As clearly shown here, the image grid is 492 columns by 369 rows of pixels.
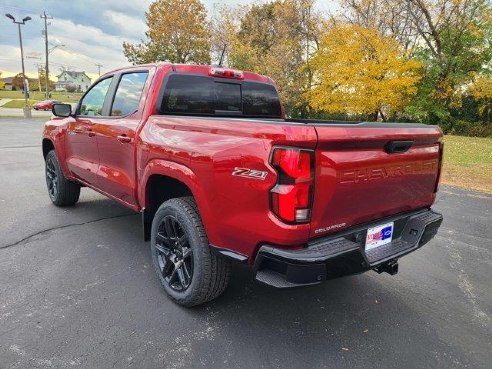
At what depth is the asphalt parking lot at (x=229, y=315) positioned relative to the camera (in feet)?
8.03

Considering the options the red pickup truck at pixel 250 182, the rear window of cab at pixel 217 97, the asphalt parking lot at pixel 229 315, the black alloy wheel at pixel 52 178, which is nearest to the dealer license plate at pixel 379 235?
the red pickup truck at pixel 250 182

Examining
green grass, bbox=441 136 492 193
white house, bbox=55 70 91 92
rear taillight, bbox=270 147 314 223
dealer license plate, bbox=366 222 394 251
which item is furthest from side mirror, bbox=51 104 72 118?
white house, bbox=55 70 91 92

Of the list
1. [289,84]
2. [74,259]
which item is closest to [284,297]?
[74,259]

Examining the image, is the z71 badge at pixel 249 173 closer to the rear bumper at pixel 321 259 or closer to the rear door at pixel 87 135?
Answer: the rear bumper at pixel 321 259

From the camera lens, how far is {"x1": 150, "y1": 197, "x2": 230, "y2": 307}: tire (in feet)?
8.90

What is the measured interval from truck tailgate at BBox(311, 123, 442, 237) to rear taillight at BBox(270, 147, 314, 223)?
0.06 m

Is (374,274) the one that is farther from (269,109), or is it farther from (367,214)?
(269,109)

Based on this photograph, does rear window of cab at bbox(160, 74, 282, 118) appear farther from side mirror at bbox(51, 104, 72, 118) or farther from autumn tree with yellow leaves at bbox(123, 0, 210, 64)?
autumn tree with yellow leaves at bbox(123, 0, 210, 64)

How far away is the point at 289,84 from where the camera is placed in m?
29.3

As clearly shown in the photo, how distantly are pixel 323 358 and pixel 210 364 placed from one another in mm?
735

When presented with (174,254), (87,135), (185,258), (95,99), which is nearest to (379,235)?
(185,258)

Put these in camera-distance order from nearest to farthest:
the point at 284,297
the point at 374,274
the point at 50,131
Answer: the point at 284,297
the point at 374,274
the point at 50,131

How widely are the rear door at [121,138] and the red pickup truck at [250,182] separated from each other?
0.01 meters

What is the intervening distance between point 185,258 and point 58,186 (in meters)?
3.33
